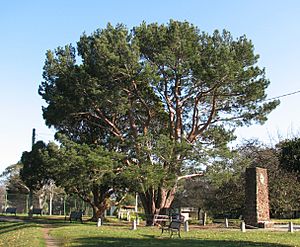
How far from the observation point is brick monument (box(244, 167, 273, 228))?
28.8 meters

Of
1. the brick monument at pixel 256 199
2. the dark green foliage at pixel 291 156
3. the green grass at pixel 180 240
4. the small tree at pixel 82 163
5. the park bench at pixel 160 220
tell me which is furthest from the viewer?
the park bench at pixel 160 220

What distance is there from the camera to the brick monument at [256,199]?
1134 inches

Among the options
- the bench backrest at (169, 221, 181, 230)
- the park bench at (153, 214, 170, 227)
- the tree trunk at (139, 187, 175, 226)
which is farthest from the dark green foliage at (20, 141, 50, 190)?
the bench backrest at (169, 221, 181, 230)

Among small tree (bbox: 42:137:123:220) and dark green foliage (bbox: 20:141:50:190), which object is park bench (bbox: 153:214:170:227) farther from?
dark green foliage (bbox: 20:141:50:190)

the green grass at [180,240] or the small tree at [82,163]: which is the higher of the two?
the small tree at [82,163]

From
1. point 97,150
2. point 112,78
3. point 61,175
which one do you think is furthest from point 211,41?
point 61,175

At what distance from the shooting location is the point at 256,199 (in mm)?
28859

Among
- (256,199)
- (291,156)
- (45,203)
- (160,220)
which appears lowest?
(160,220)

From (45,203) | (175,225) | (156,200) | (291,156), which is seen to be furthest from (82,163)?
(45,203)

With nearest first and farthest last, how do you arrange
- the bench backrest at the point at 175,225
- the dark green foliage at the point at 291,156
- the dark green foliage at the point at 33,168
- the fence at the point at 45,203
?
1. the dark green foliage at the point at 291,156
2. the bench backrest at the point at 175,225
3. the dark green foliage at the point at 33,168
4. the fence at the point at 45,203

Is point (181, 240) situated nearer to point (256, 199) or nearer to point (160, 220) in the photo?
point (256, 199)

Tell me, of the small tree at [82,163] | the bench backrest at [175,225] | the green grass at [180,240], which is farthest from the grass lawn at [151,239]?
the small tree at [82,163]

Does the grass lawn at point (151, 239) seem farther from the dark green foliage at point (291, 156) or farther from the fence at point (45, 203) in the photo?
the fence at point (45, 203)

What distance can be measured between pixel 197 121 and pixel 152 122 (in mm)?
3605
